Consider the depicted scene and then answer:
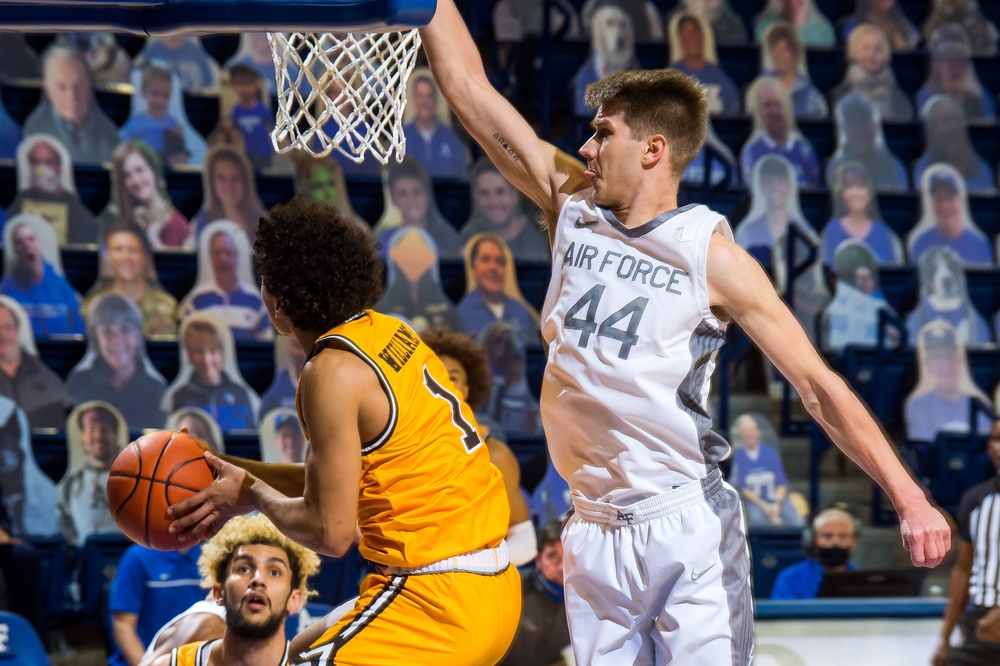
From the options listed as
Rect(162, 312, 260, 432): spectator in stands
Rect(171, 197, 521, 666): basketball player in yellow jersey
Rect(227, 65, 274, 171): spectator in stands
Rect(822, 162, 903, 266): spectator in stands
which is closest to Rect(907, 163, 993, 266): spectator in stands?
Rect(822, 162, 903, 266): spectator in stands

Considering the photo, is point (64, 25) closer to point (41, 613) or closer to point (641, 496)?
point (641, 496)

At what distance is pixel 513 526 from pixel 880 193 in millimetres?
4389

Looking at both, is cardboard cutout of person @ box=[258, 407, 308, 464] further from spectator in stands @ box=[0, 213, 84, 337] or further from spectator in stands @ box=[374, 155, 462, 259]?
spectator in stands @ box=[374, 155, 462, 259]

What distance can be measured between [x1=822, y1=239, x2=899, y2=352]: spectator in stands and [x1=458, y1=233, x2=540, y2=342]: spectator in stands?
1.84m

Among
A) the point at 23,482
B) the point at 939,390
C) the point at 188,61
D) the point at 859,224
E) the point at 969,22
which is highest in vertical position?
the point at 969,22

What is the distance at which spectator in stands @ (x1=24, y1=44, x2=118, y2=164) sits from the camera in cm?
711

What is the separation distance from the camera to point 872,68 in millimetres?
8875

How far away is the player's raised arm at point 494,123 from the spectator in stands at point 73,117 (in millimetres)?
4736

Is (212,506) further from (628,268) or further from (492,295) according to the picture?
(492,295)

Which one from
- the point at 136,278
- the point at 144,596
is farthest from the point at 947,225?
the point at 144,596

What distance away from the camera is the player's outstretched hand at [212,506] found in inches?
105

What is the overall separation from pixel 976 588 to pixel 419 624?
11.6ft

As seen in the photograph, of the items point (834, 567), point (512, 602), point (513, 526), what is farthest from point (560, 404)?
point (834, 567)

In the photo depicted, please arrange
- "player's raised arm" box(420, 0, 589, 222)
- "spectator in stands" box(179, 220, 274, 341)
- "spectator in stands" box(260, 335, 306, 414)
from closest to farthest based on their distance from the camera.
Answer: "player's raised arm" box(420, 0, 589, 222), "spectator in stands" box(260, 335, 306, 414), "spectator in stands" box(179, 220, 274, 341)
